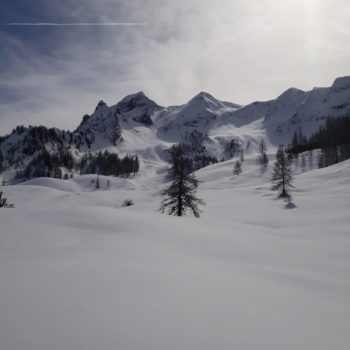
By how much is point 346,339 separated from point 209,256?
3618 millimetres

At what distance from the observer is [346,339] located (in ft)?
12.0

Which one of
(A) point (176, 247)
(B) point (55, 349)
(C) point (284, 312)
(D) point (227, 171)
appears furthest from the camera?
(D) point (227, 171)

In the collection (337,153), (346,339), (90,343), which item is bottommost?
(346,339)

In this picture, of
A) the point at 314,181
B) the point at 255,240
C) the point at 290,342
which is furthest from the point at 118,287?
the point at 314,181

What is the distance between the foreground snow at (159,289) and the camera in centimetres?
332

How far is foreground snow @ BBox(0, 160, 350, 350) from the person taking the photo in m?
3.32

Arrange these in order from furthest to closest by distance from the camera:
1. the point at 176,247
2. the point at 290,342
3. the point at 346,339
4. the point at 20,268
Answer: the point at 176,247 → the point at 20,268 → the point at 346,339 → the point at 290,342

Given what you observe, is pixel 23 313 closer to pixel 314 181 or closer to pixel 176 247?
pixel 176 247

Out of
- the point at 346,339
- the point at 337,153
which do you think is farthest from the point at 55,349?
the point at 337,153

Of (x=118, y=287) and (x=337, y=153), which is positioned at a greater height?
(x=337, y=153)

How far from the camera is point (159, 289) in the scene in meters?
4.62

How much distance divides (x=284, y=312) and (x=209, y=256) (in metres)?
2.88

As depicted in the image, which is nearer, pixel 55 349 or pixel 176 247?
pixel 55 349

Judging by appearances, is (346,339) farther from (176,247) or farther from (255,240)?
(255,240)
